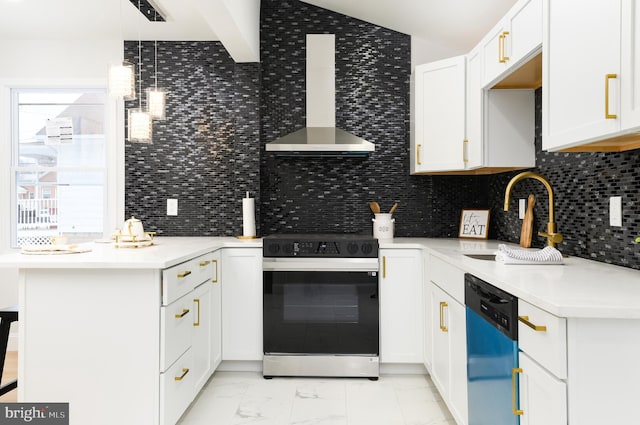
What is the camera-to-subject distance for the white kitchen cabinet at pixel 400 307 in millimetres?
3127

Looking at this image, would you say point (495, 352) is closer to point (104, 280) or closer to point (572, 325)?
point (572, 325)

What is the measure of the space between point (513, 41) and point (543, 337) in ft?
4.98

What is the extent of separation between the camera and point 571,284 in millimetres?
1519

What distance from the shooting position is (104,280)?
201 centimetres

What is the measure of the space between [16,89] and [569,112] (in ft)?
13.5

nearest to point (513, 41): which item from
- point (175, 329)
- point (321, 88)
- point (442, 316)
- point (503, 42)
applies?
point (503, 42)

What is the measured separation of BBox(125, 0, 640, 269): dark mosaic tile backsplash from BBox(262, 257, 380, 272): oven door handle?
651mm

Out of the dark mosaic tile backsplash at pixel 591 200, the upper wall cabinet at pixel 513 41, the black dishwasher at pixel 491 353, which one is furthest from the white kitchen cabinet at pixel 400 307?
the upper wall cabinet at pixel 513 41

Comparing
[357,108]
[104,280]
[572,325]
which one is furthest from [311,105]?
[572,325]

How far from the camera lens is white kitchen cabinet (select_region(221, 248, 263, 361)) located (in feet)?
10.5

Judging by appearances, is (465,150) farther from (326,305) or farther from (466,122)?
(326,305)

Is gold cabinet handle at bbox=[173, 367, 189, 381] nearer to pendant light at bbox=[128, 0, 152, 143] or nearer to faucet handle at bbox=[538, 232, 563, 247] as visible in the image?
pendant light at bbox=[128, 0, 152, 143]

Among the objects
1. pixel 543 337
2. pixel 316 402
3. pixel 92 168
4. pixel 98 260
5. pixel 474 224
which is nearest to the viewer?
pixel 543 337

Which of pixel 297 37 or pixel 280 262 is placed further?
pixel 297 37
